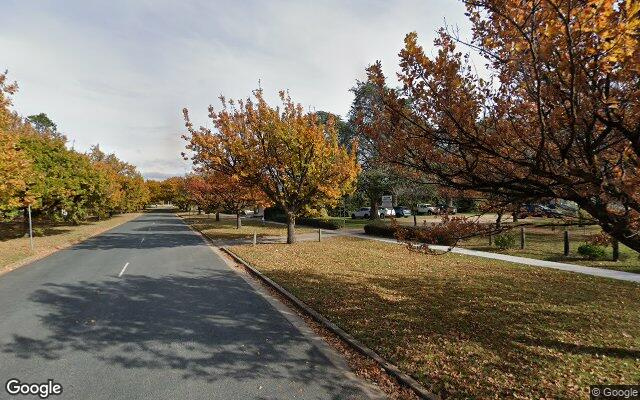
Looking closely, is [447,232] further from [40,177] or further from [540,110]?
[40,177]

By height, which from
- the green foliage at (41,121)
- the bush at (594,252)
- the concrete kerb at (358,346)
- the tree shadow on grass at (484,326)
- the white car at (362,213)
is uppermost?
the green foliage at (41,121)

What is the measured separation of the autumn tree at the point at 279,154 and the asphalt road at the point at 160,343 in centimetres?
888

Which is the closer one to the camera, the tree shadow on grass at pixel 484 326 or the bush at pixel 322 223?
the tree shadow on grass at pixel 484 326

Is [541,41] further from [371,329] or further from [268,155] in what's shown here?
[268,155]

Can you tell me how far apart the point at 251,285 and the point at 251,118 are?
36.8 ft

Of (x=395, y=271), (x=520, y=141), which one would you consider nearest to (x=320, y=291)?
(x=395, y=271)

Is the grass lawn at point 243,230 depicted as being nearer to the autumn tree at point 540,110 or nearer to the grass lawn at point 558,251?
the grass lawn at point 558,251

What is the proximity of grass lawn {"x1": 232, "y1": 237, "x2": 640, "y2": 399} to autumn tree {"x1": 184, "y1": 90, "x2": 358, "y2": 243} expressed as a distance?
7.23 m

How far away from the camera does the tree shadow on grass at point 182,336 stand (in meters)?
5.11

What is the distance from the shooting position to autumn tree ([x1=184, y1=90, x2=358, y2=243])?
60.4 feet

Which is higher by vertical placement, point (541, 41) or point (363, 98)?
point (363, 98)

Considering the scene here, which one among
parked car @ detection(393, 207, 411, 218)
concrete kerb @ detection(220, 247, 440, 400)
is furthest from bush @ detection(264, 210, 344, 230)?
concrete kerb @ detection(220, 247, 440, 400)

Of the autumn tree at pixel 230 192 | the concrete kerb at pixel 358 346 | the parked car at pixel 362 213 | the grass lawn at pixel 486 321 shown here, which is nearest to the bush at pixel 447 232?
the grass lawn at pixel 486 321

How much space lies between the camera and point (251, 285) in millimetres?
10430
